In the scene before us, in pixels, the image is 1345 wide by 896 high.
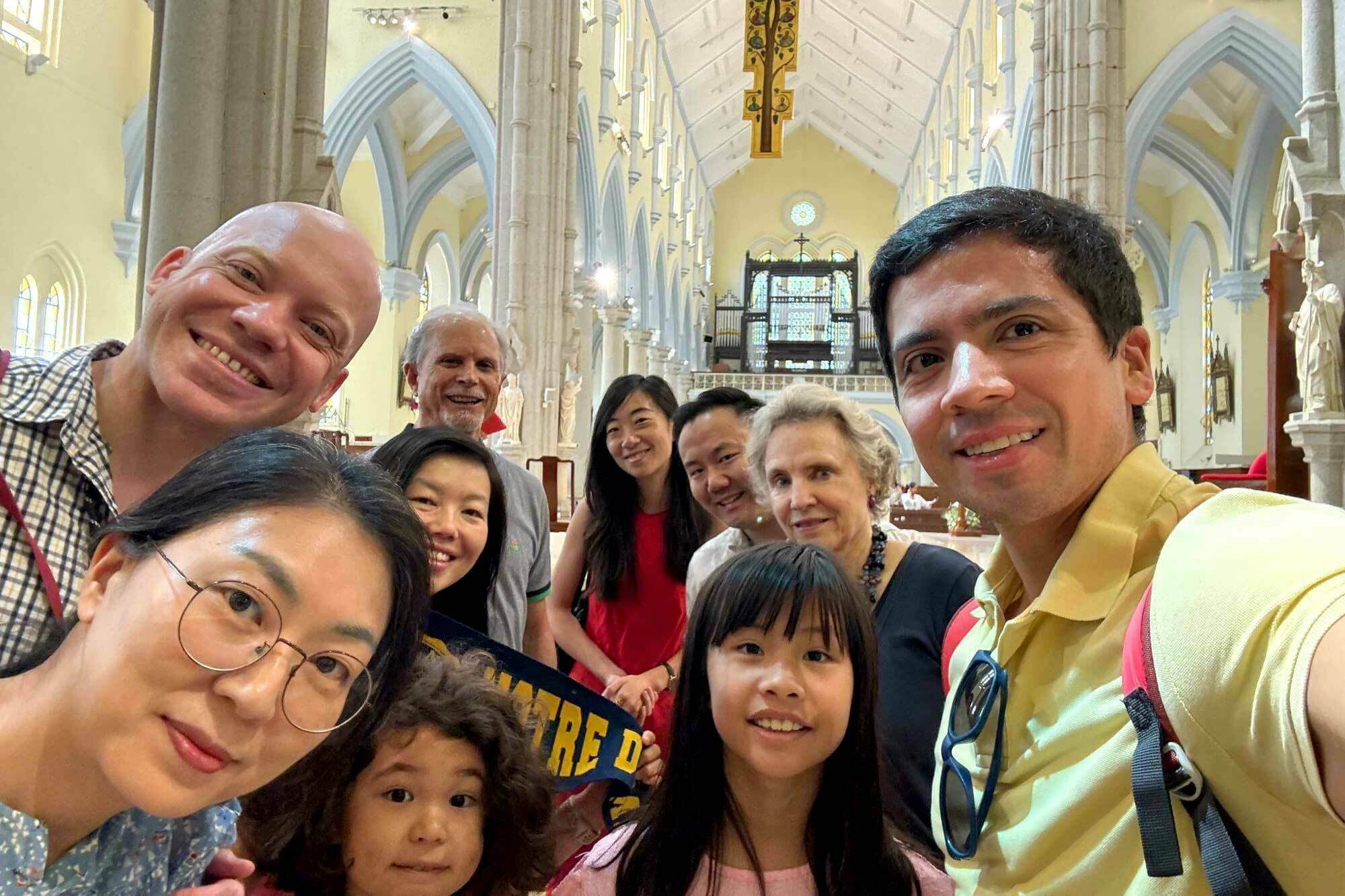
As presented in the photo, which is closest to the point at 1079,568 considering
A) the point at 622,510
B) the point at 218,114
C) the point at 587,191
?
the point at 622,510

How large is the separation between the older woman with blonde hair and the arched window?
1372 cm

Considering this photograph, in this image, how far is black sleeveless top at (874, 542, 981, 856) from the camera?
1.67 metres

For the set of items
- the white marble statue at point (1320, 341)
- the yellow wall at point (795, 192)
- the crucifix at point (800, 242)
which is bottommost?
the white marble statue at point (1320, 341)

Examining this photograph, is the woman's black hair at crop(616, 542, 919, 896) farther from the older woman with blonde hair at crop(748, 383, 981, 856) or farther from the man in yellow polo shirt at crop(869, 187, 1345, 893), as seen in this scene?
the man in yellow polo shirt at crop(869, 187, 1345, 893)

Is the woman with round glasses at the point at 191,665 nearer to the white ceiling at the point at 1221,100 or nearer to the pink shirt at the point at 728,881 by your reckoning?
the pink shirt at the point at 728,881

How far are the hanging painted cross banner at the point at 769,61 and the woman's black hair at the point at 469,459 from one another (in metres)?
17.1

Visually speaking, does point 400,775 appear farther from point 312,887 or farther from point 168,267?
point 168,267

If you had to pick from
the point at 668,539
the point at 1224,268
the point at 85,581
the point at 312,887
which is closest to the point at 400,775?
the point at 312,887

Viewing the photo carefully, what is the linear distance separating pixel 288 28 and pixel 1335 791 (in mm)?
5662

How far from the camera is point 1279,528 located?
0.67 metres

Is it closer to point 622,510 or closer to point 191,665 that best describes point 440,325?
point 622,510

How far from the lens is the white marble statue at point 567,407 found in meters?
13.7

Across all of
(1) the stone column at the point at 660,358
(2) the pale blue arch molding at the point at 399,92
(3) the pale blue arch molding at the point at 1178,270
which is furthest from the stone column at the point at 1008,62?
(1) the stone column at the point at 660,358

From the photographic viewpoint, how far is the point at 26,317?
12695 mm
